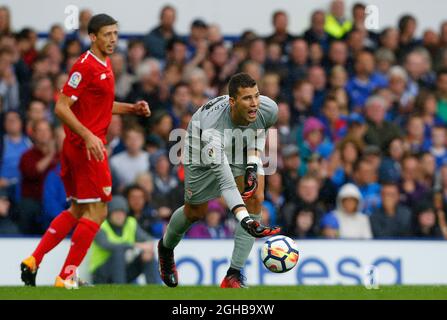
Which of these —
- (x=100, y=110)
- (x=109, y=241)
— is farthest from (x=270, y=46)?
(x=100, y=110)

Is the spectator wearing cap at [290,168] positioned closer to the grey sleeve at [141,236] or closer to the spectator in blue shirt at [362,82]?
the spectator in blue shirt at [362,82]

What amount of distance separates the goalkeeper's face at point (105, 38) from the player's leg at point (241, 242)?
1.69 metres

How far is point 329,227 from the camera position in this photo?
16.0 metres

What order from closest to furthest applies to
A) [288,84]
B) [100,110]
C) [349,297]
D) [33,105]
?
[349,297] < [100,110] < [33,105] < [288,84]

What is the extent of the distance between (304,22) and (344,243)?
5.49 m

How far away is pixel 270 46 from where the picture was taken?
18.5 m

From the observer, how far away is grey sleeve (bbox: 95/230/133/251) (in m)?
14.8

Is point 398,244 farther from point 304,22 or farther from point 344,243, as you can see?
point 304,22

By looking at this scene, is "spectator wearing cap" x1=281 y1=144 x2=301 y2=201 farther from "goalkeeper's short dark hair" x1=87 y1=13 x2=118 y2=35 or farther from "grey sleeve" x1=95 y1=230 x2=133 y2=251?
"goalkeeper's short dark hair" x1=87 y1=13 x2=118 y2=35

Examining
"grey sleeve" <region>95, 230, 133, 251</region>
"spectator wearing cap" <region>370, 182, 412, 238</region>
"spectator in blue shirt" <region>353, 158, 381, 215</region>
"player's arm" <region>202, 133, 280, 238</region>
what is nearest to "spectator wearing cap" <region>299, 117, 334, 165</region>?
"spectator in blue shirt" <region>353, 158, 381, 215</region>

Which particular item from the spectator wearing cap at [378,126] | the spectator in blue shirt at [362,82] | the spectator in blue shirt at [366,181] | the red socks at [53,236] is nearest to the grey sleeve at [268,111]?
the red socks at [53,236]

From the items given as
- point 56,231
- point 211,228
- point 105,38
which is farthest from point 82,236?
point 211,228

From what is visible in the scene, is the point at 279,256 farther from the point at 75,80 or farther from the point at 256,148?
the point at 75,80

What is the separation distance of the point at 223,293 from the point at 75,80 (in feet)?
7.98
